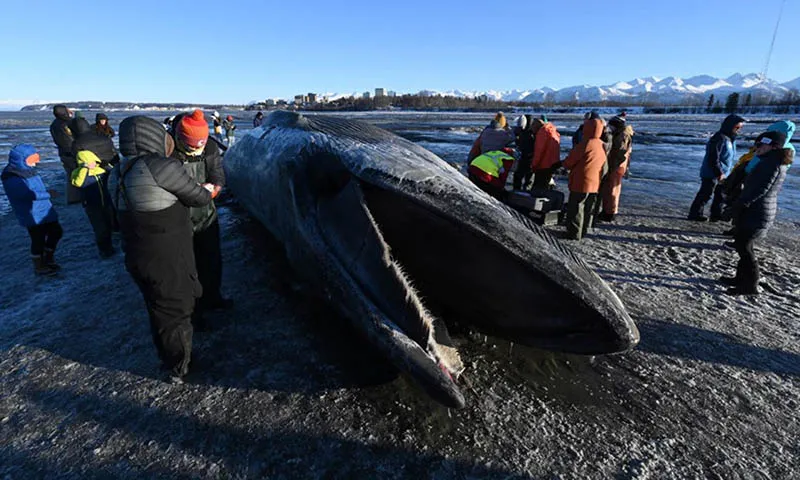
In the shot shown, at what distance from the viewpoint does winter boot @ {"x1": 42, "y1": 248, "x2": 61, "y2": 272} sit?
4766mm

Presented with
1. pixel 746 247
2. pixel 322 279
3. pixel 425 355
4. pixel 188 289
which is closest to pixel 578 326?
pixel 425 355

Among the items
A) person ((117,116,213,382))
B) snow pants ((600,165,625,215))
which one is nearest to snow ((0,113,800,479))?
person ((117,116,213,382))

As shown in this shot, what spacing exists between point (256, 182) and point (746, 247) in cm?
533

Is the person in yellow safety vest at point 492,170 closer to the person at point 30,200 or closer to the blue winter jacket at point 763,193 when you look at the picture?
the blue winter jacket at point 763,193

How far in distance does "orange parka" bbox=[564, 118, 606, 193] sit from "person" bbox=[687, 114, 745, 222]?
2644 mm

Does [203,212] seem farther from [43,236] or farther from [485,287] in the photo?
[43,236]

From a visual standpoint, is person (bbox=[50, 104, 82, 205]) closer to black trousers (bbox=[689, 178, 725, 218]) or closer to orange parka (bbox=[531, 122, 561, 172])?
orange parka (bbox=[531, 122, 561, 172])

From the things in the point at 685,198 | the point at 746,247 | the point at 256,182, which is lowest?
the point at 685,198

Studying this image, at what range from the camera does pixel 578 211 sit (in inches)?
231

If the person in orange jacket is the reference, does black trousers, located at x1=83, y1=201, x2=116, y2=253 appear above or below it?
below

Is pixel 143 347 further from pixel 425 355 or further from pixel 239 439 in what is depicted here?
pixel 425 355

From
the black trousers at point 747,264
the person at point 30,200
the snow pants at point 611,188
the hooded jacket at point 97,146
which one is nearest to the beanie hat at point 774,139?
the black trousers at point 747,264

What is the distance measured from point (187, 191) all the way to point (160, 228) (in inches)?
11.9

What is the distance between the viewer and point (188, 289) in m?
2.93
